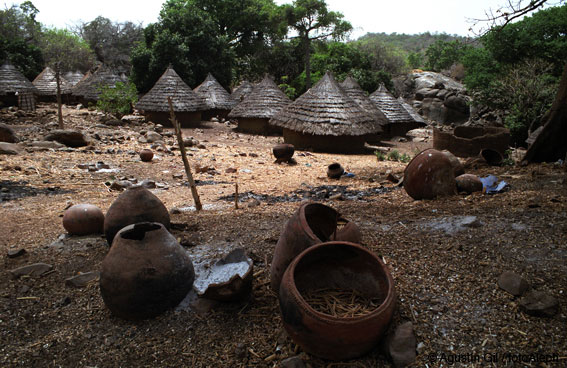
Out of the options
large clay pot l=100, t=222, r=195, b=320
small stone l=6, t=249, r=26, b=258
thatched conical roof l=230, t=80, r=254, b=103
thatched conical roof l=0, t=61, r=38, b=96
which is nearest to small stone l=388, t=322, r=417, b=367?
large clay pot l=100, t=222, r=195, b=320

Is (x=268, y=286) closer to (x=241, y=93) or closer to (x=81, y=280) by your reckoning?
(x=81, y=280)

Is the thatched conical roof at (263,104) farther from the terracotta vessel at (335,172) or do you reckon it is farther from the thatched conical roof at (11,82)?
the thatched conical roof at (11,82)

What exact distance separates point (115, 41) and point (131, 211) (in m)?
33.6

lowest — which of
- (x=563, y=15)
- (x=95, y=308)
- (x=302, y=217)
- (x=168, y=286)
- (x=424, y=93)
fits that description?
(x=95, y=308)

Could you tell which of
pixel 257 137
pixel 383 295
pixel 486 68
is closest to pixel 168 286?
pixel 383 295

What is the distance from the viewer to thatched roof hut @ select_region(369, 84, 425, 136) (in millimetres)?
16953

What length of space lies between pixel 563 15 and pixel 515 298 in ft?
59.0

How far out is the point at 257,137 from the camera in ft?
49.9

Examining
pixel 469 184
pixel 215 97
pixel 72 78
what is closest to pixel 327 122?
pixel 469 184

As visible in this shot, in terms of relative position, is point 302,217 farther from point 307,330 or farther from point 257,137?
point 257,137

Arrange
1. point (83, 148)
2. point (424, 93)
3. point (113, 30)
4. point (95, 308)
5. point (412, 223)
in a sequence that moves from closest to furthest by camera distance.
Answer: point (95, 308) < point (412, 223) < point (83, 148) < point (424, 93) < point (113, 30)

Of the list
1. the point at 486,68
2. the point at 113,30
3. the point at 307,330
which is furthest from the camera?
the point at 113,30

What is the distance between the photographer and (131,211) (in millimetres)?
3363

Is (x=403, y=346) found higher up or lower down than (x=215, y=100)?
lower down
